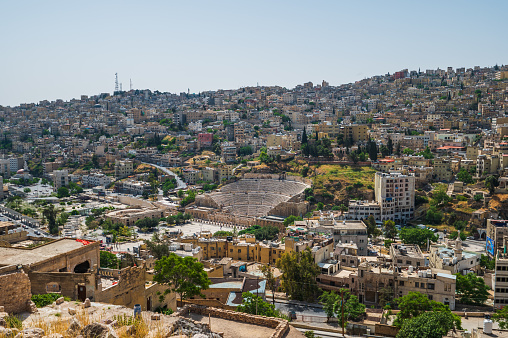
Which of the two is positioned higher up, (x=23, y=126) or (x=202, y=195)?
(x=23, y=126)

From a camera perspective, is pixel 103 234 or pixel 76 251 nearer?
pixel 76 251

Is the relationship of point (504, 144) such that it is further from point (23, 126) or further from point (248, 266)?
point (23, 126)

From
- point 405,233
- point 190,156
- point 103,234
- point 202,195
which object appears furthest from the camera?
point 190,156

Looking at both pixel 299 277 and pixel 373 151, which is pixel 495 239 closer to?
A: pixel 299 277

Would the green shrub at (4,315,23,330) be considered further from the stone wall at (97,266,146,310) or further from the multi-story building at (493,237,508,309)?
the multi-story building at (493,237,508,309)

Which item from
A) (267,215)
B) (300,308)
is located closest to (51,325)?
(300,308)

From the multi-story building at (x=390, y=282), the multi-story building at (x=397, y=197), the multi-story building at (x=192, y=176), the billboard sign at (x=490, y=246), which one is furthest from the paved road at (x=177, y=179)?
the multi-story building at (x=390, y=282)

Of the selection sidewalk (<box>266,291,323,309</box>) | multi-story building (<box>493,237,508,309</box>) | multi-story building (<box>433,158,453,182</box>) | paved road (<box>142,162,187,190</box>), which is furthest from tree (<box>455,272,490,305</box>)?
paved road (<box>142,162,187,190</box>)

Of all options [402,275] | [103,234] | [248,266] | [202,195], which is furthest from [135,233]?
[402,275]
